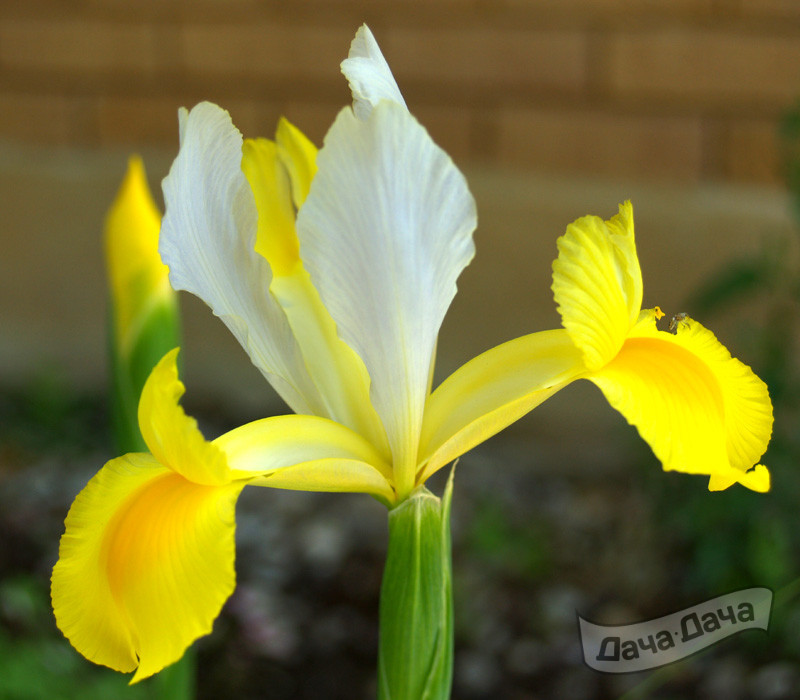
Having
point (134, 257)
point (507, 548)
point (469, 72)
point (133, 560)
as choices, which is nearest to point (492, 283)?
point (469, 72)

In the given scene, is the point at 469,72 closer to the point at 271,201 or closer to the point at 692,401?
the point at 271,201

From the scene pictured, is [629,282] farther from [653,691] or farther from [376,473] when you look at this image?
[653,691]

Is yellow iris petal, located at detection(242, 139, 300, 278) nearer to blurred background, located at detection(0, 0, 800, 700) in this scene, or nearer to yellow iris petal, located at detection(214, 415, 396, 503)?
yellow iris petal, located at detection(214, 415, 396, 503)

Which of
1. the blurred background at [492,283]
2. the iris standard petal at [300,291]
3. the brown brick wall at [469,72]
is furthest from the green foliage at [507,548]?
A: the iris standard petal at [300,291]

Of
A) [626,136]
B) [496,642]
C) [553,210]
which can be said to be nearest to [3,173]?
[553,210]

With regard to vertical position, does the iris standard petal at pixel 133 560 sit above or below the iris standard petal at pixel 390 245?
below

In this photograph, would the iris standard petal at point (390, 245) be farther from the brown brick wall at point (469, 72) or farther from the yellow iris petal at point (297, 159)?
the brown brick wall at point (469, 72)

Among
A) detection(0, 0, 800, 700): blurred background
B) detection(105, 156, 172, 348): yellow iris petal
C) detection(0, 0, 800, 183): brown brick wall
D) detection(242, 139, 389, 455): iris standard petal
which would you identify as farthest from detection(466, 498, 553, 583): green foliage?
detection(242, 139, 389, 455): iris standard petal

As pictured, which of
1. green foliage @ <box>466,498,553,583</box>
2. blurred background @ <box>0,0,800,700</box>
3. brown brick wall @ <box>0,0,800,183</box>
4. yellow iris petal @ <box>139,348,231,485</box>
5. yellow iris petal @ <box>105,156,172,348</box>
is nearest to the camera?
yellow iris petal @ <box>139,348,231,485</box>
